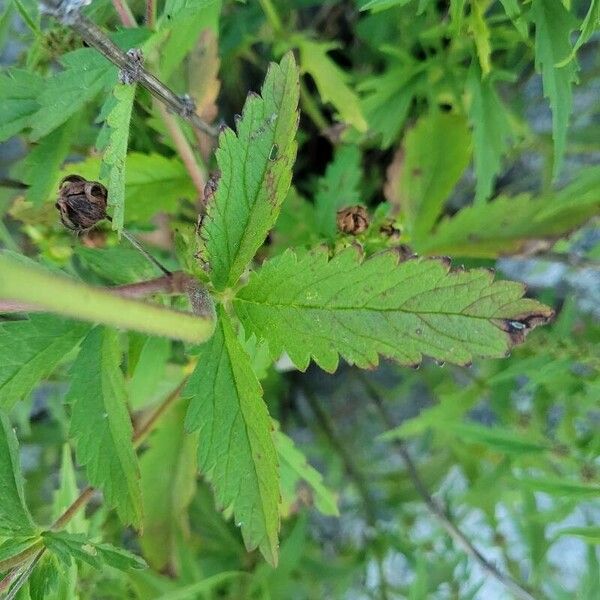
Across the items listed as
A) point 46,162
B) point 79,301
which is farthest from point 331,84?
point 79,301

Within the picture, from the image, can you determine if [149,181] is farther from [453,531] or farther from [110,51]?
[453,531]

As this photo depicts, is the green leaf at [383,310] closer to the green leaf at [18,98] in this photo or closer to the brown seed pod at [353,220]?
the brown seed pod at [353,220]

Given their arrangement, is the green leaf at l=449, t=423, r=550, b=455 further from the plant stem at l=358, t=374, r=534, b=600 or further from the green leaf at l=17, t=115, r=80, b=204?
the green leaf at l=17, t=115, r=80, b=204

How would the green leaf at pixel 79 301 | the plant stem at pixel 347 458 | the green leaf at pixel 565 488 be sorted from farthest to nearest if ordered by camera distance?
the plant stem at pixel 347 458
the green leaf at pixel 565 488
the green leaf at pixel 79 301

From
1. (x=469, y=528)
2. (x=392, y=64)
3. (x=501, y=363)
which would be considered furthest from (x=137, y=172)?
(x=469, y=528)

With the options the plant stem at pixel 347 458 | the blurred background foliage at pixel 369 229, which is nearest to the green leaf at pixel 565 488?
the blurred background foliage at pixel 369 229

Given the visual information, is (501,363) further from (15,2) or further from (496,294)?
(15,2)
